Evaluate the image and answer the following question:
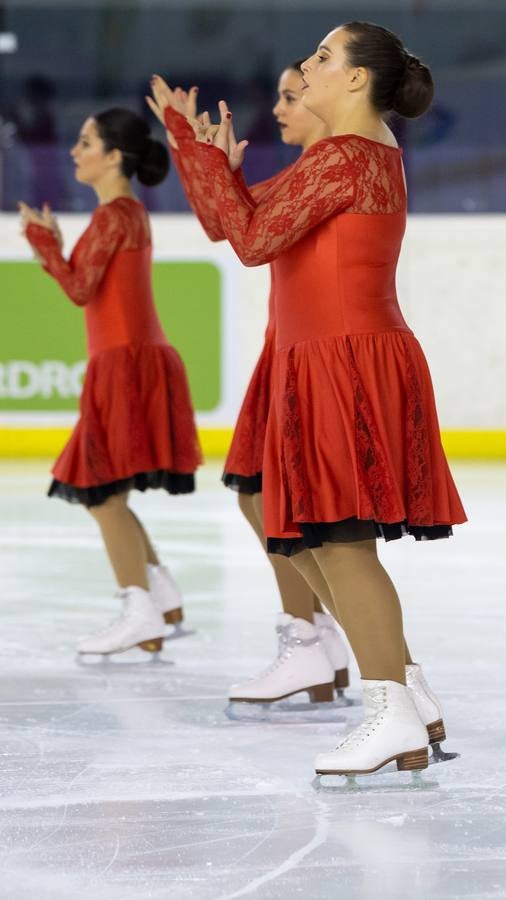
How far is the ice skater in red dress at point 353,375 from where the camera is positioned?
2465 millimetres

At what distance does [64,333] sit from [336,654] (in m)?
6.45

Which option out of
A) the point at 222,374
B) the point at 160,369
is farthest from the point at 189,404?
the point at 222,374

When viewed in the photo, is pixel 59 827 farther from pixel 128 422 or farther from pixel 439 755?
pixel 128 422

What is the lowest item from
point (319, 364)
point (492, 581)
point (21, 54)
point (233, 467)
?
point (492, 581)

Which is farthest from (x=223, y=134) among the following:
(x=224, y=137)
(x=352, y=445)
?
(x=352, y=445)

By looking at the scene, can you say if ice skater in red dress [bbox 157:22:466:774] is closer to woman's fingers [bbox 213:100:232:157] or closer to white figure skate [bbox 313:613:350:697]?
woman's fingers [bbox 213:100:232:157]

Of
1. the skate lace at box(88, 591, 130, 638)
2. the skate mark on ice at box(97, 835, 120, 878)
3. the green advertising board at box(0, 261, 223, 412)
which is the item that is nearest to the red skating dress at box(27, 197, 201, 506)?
the skate lace at box(88, 591, 130, 638)

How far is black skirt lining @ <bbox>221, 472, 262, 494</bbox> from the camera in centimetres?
317

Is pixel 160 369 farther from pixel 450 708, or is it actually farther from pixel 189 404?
pixel 450 708

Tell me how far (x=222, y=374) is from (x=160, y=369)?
5.76m

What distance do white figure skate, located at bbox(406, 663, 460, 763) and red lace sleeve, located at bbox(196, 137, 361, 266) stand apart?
29.4 inches

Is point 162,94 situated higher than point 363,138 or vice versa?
point 162,94

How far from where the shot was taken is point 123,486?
12.3ft

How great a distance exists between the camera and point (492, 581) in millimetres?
4832
